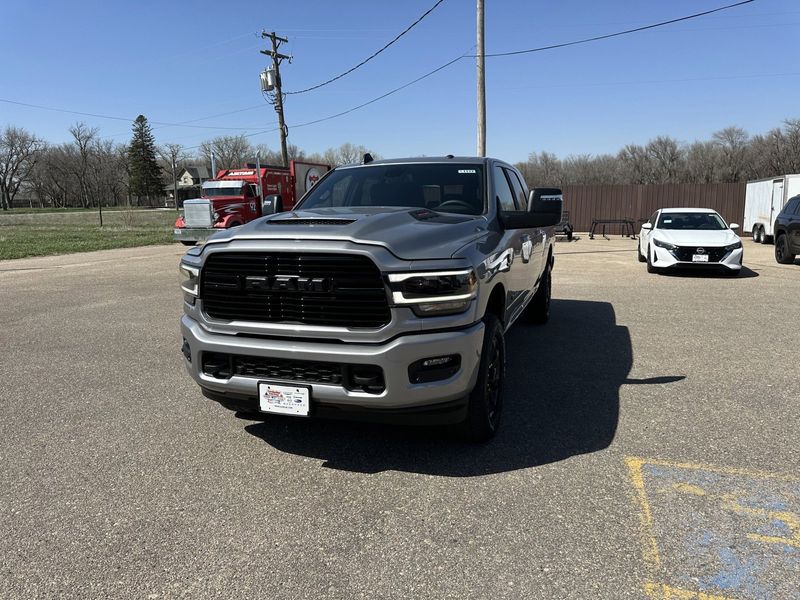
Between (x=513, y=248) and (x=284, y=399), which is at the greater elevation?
(x=513, y=248)

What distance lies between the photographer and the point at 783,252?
13.7 m

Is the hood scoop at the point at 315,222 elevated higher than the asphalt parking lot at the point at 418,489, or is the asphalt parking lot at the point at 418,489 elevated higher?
the hood scoop at the point at 315,222

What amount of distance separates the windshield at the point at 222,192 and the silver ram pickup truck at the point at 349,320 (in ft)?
65.3

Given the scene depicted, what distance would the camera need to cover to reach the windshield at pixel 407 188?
4.62 meters

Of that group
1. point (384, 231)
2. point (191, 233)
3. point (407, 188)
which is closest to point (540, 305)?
point (407, 188)

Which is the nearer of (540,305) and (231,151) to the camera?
(540,305)

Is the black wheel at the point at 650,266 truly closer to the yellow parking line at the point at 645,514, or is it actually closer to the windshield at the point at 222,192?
the yellow parking line at the point at 645,514

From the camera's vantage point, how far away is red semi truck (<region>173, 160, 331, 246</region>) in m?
20.4

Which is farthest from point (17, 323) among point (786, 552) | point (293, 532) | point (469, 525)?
point (786, 552)

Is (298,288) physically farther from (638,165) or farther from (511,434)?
(638,165)

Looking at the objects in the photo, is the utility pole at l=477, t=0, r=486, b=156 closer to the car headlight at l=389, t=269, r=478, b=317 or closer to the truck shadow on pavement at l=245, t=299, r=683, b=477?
the truck shadow on pavement at l=245, t=299, r=683, b=477

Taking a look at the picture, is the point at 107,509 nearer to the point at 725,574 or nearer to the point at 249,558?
the point at 249,558

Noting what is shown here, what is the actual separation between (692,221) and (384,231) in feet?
38.7

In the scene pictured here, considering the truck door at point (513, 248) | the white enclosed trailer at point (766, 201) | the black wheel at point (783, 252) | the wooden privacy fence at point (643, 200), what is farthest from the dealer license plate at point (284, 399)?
the wooden privacy fence at point (643, 200)
